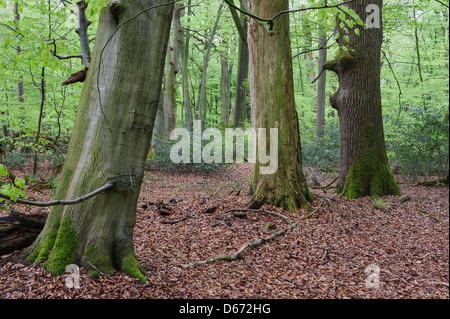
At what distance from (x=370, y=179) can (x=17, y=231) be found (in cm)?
621

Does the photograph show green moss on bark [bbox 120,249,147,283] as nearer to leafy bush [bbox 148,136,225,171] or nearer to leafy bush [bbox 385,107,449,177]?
leafy bush [bbox 385,107,449,177]

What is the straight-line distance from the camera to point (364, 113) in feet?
22.5

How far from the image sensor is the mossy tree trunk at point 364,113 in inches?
267

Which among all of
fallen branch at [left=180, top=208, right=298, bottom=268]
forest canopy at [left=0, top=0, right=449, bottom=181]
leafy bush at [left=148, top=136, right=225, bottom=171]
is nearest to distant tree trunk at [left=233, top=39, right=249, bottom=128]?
forest canopy at [left=0, top=0, right=449, bottom=181]

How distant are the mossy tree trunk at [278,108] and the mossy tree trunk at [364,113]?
1675 millimetres

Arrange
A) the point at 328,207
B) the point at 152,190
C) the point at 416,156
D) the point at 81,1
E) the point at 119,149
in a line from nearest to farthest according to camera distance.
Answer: the point at 119,149 → the point at 81,1 → the point at 328,207 → the point at 416,156 → the point at 152,190

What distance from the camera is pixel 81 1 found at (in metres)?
3.14

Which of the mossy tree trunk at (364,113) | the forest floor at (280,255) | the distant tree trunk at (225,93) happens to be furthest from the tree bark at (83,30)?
the distant tree trunk at (225,93)

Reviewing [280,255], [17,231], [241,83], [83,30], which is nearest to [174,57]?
[241,83]

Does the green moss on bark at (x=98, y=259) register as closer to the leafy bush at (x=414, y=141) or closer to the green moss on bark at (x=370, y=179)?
the green moss on bark at (x=370, y=179)

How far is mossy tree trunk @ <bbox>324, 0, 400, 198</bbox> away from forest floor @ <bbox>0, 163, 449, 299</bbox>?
611 mm
